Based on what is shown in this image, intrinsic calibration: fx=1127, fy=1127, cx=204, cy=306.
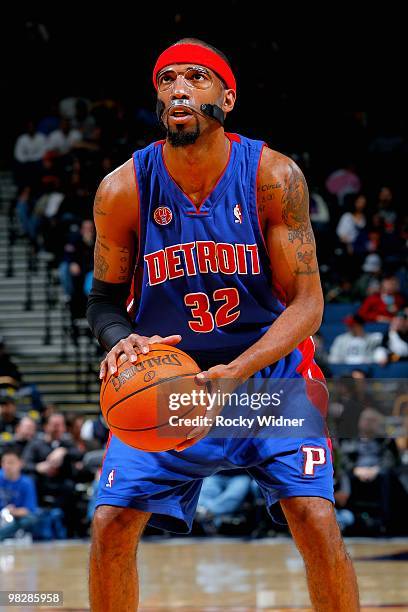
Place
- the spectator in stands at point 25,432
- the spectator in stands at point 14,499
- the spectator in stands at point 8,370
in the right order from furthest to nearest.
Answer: the spectator in stands at point 8,370 < the spectator in stands at point 25,432 < the spectator in stands at point 14,499

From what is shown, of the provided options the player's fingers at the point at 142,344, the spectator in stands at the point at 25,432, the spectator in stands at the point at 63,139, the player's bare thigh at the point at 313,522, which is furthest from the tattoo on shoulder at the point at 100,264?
the spectator in stands at the point at 63,139

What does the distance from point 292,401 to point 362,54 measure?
14.3m

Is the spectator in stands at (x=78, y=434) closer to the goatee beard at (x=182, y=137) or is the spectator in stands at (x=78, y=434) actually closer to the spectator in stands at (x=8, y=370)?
the spectator in stands at (x=8, y=370)

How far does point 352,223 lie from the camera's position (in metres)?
14.0

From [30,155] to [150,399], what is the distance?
1281 cm

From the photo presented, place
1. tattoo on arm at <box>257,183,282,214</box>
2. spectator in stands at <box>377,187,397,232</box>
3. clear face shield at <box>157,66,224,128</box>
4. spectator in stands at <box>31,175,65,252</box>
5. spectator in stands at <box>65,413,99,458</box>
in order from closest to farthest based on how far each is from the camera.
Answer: clear face shield at <box>157,66,224,128</box>
tattoo on arm at <box>257,183,282,214</box>
spectator in stands at <box>65,413,99,458</box>
spectator in stands at <box>377,187,397,232</box>
spectator in stands at <box>31,175,65,252</box>

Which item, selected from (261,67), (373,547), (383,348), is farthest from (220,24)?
(373,547)

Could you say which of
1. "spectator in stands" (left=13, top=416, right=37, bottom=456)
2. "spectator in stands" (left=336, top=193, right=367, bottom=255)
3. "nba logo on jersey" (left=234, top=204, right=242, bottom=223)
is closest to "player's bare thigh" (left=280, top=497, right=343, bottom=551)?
"nba logo on jersey" (left=234, top=204, right=242, bottom=223)

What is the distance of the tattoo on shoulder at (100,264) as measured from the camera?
13.3 ft

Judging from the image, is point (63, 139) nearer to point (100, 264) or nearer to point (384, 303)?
point (384, 303)

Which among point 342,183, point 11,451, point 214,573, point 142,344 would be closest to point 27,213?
point 342,183

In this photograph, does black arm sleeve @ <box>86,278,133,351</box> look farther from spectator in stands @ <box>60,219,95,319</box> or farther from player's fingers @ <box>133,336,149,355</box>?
spectator in stands @ <box>60,219,95,319</box>

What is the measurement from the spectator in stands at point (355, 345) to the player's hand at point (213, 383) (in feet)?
26.3

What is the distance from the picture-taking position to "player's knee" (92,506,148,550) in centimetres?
371
